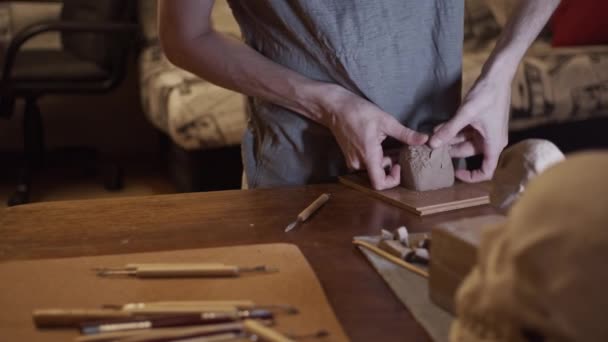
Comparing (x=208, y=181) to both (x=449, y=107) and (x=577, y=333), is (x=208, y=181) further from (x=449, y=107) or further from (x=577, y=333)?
(x=577, y=333)

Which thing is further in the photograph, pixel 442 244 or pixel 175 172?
pixel 175 172

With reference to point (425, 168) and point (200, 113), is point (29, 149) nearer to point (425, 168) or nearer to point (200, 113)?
point (200, 113)

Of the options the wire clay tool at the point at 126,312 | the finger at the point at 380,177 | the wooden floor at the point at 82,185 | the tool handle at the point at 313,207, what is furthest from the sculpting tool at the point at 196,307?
the wooden floor at the point at 82,185

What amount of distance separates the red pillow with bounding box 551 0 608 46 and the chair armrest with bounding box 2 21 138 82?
150 centimetres

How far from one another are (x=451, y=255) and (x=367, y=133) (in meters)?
0.39

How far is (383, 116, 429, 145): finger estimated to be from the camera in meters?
0.87

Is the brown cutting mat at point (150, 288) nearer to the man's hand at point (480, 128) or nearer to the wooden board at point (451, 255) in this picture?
the wooden board at point (451, 255)

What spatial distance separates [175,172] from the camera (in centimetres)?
261

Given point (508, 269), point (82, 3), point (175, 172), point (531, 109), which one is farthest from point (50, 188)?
point (508, 269)

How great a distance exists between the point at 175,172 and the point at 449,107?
1.73 meters

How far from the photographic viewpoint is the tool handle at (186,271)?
1.97ft

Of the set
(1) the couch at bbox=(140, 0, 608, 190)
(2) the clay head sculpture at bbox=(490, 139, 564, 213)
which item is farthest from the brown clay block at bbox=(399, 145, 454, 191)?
(1) the couch at bbox=(140, 0, 608, 190)

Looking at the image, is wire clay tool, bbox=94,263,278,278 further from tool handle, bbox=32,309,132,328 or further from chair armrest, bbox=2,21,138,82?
chair armrest, bbox=2,21,138,82

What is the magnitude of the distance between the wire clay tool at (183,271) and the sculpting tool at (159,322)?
92 millimetres
